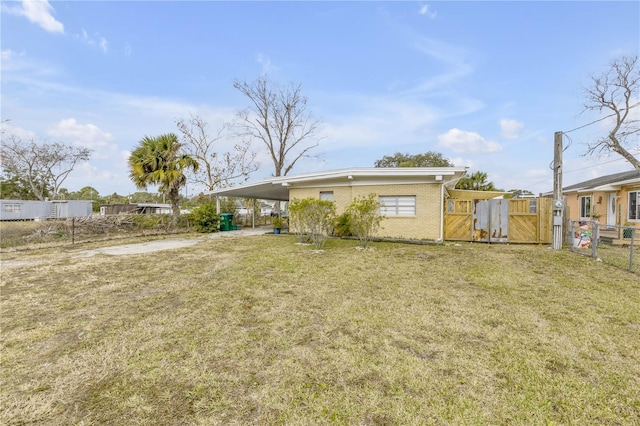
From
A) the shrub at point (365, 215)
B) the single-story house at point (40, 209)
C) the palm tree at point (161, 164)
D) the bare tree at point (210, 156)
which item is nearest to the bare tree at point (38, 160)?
the single-story house at point (40, 209)

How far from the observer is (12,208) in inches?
987

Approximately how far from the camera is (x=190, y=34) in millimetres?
11719

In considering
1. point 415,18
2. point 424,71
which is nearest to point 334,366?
point 415,18

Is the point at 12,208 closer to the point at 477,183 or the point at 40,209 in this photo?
the point at 40,209

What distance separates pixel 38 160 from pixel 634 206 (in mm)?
50139

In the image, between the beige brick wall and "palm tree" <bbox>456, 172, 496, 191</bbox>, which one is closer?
the beige brick wall

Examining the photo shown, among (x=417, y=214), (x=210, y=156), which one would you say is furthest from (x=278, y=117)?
(x=417, y=214)

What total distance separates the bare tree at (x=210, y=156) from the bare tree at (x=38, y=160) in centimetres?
2036

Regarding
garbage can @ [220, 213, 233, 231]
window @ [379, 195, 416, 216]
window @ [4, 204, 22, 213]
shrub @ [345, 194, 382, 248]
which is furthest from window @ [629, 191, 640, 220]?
window @ [4, 204, 22, 213]

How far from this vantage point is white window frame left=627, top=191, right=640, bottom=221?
12045mm

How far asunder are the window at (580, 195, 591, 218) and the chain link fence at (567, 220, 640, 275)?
15.7ft

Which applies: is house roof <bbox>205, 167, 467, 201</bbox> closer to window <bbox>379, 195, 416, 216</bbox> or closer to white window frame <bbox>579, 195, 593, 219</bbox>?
window <bbox>379, 195, 416, 216</bbox>

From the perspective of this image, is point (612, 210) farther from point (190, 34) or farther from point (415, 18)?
point (190, 34)

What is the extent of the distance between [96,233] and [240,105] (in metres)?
16.5
